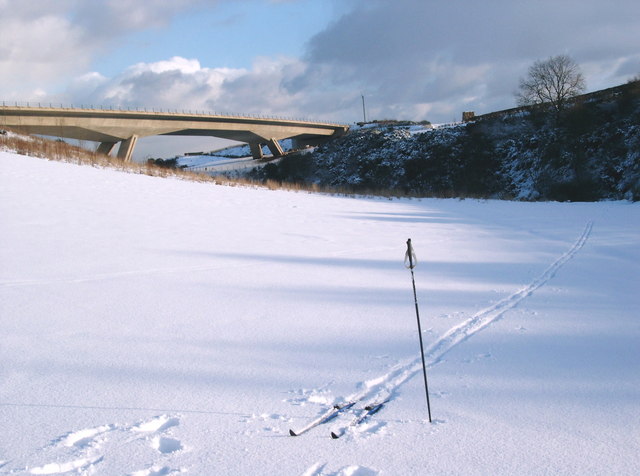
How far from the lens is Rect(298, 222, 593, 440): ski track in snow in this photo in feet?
12.6

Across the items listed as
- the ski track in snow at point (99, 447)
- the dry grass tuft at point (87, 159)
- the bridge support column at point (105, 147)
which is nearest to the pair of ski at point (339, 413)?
the ski track in snow at point (99, 447)

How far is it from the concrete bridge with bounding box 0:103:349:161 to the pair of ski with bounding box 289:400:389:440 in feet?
112

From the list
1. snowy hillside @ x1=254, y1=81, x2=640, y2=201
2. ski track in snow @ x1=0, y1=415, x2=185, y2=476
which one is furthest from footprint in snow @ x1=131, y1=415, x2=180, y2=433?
snowy hillside @ x1=254, y1=81, x2=640, y2=201

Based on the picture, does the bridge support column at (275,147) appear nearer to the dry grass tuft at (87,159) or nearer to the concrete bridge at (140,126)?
the concrete bridge at (140,126)

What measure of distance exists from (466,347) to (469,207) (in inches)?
740

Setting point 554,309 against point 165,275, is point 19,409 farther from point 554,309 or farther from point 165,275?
point 554,309

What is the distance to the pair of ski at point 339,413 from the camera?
3309mm

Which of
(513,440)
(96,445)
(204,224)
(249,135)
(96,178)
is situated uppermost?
(249,135)

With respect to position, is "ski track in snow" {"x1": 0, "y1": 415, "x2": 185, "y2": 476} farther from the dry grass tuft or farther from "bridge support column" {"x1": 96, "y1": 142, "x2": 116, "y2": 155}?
"bridge support column" {"x1": 96, "y1": 142, "x2": 116, "y2": 155}

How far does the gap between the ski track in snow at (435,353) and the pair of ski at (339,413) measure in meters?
0.07

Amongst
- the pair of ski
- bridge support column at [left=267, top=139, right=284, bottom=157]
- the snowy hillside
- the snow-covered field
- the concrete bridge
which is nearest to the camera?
the snow-covered field

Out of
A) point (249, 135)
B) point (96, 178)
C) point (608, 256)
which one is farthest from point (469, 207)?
point (249, 135)

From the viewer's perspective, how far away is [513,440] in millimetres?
3203

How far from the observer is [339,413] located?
11.7ft
